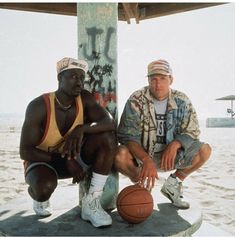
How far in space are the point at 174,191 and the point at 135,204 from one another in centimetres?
96

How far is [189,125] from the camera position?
4.46m

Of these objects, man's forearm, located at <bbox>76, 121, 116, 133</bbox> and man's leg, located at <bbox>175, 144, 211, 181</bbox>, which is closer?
man's forearm, located at <bbox>76, 121, 116, 133</bbox>

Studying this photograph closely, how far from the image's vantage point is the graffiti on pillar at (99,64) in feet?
14.5

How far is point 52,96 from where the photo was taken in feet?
12.8

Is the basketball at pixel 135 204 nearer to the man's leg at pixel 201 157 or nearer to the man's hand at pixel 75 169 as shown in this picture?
the man's hand at pixel 75 169

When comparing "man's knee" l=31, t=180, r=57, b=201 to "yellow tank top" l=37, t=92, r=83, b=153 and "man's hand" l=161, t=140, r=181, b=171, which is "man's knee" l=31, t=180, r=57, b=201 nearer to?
"yellow tank top" l=37, t=92, r=83, b=153

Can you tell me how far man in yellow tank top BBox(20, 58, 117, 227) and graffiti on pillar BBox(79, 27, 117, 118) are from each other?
1.24 feet

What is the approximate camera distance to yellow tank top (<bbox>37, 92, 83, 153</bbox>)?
3.82 m

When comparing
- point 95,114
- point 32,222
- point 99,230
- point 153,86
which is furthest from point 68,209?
point 153,86

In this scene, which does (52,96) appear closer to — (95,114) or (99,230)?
(95,114)

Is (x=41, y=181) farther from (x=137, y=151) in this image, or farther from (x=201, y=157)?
(x=201, y=157)

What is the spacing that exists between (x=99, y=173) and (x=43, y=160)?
625 millimetres

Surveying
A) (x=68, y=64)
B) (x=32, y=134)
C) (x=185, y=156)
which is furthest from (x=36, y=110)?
(x=185, y=156)

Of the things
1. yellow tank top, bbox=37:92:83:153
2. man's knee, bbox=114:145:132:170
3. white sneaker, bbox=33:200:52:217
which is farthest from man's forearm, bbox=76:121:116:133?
white sneaker, bbox=33:200:52:217
